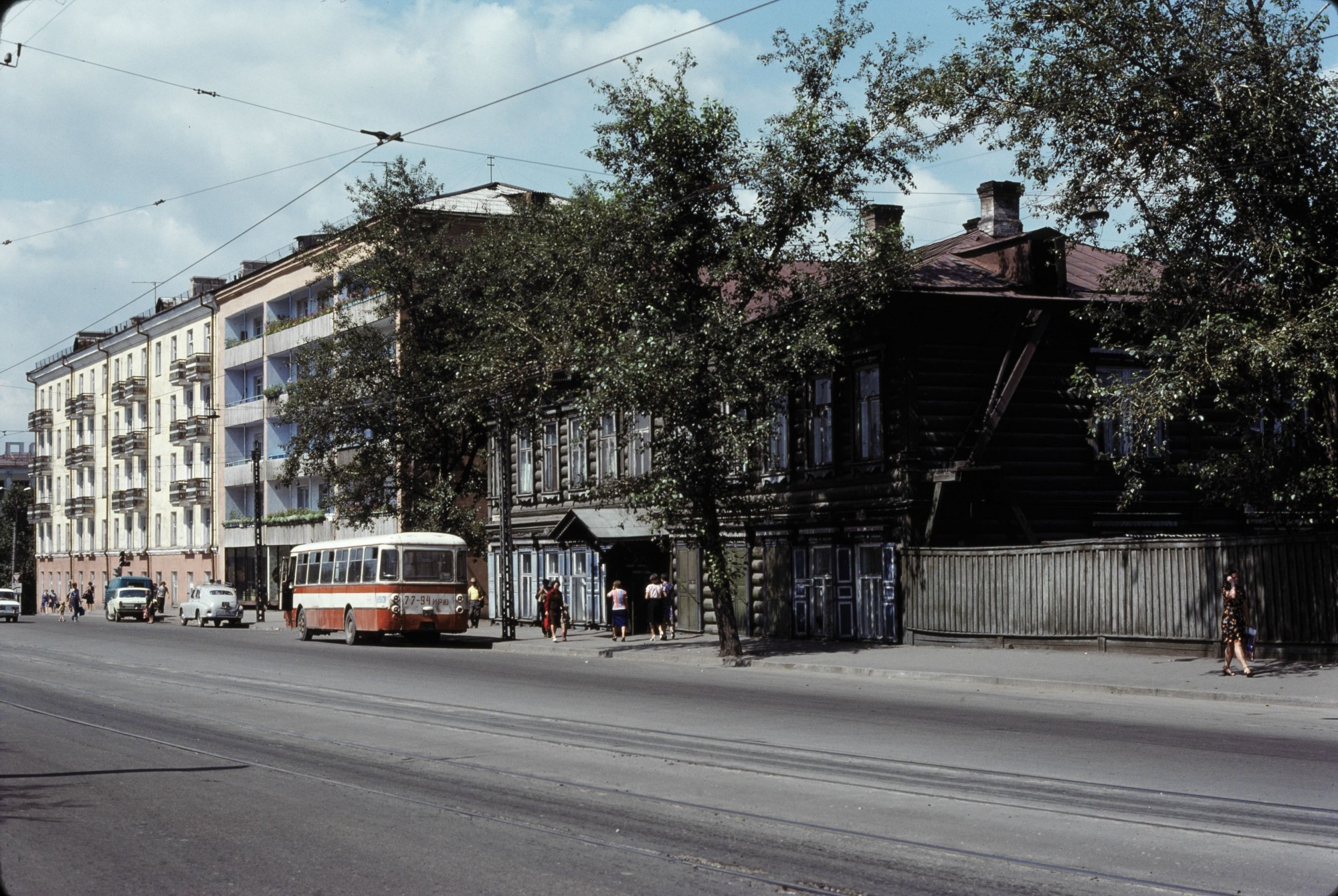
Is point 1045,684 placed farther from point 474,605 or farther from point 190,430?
point 190,430

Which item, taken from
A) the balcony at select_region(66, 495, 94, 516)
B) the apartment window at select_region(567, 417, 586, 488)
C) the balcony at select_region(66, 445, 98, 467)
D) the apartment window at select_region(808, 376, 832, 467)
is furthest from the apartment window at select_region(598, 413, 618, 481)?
the balcony at select_region(66, 495, 94, 516)

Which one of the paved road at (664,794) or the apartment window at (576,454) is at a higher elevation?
the apartment window at (576,454)

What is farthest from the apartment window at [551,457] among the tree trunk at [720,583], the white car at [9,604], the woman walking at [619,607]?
the white car at [9,604]

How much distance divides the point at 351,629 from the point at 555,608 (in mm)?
6291

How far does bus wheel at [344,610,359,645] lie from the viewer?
39.5 meters

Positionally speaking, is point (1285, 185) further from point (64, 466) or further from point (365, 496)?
point (64, 466)

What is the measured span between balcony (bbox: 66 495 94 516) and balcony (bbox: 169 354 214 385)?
18.7 meters

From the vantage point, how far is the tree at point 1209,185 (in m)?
20.7

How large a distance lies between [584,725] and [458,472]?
1478 inches

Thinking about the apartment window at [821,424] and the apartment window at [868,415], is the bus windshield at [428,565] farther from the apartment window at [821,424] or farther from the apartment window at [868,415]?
the apartment window at [868,415]

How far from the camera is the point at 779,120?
28.0 m

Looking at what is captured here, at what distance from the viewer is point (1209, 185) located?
21.8 metres

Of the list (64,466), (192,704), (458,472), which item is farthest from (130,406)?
(192,704)

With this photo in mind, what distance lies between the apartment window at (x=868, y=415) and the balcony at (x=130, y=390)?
64280 mm
